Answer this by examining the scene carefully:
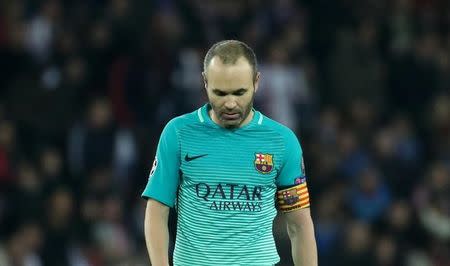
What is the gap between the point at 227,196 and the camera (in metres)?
5.34

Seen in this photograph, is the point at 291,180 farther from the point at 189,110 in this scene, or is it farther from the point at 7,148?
the point at 189,110

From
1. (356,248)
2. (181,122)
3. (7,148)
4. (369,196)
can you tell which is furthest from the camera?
(369,196)

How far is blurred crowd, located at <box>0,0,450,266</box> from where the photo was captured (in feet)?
37.7

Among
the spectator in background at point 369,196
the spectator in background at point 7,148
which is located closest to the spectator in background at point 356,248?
the spectator in background at point 369,196

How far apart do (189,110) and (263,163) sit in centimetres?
704

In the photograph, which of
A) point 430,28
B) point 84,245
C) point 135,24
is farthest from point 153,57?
point 430,28

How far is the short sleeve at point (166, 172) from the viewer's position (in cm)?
532

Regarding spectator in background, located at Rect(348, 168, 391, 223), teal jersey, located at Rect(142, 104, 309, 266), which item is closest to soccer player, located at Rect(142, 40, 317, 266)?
teal jersey, located at Rect(142, 104, 309, 266)

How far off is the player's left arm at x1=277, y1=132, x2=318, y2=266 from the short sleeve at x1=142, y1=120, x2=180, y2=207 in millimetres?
501

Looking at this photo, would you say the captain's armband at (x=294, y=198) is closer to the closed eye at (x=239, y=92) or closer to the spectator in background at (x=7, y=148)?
the closed eye at (x=239, y=92)

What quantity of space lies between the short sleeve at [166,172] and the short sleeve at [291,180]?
0.50 metres

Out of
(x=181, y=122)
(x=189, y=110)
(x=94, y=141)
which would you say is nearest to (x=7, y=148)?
(x=94, y=141)

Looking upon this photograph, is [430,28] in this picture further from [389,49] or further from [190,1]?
[190,1]

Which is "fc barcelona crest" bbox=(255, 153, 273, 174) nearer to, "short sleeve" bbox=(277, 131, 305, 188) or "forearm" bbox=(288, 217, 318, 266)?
"short sleeve" bbox=(277, 131, 305, 188)
